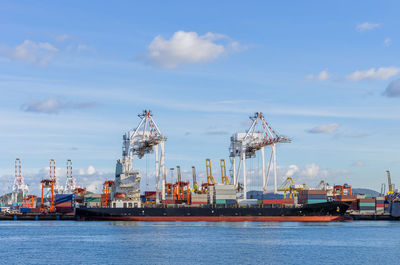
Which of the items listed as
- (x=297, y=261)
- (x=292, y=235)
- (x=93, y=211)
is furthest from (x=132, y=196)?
(x=297, y=261)

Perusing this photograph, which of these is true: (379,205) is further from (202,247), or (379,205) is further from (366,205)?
(202,247)

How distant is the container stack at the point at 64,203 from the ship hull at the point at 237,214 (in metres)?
45.3

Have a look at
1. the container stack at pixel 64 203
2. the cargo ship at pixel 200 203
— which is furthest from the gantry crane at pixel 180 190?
the container stack at pixel 64 203

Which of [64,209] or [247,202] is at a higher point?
[247,202]

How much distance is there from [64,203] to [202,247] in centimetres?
9649

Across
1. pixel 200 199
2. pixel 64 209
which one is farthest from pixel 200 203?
pixel 64 209

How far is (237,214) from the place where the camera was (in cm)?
10281

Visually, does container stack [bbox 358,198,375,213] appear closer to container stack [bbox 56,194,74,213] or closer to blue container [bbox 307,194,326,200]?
blue container [bbox 307,194,326,200]

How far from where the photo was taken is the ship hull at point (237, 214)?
102 m

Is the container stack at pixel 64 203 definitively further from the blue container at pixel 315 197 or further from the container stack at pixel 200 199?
the blue container at pixel 315 197

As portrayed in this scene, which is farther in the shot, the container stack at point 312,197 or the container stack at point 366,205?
the container stack at point 366,205

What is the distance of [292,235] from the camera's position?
7219 cm

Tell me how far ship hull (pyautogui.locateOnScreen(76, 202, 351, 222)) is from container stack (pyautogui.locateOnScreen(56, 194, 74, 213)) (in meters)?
45.3

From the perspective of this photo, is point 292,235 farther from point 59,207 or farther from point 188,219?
point 59,207
